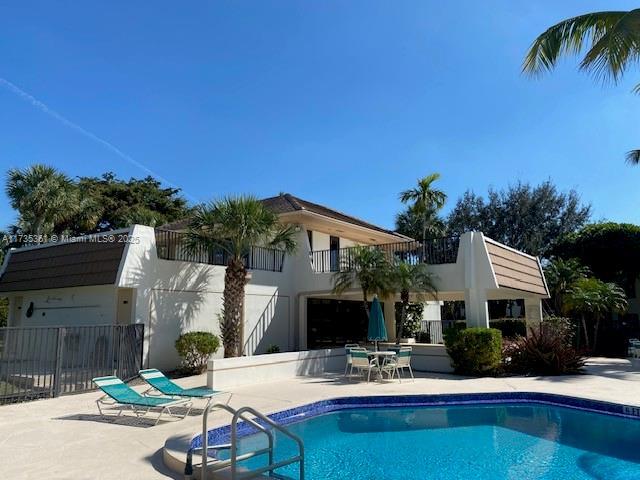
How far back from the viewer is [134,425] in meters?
8.45

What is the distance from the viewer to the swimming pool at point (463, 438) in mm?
6926

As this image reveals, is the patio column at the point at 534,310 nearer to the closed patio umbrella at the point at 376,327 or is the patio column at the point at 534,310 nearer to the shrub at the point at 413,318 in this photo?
the shrub at the point at 413,318

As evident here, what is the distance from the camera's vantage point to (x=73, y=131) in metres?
28.1

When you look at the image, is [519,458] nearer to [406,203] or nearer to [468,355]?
[468,355]

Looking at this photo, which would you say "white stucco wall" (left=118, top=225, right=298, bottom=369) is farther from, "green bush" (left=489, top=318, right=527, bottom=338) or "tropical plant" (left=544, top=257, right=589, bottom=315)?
"tropical plant" (left=544, top=257, right=589, bottom=315)

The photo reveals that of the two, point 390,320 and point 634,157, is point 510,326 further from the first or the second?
point 634,157

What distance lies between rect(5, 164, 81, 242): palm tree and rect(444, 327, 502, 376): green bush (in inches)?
790

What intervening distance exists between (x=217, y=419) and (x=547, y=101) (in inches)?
517

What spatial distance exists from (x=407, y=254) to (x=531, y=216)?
25978mm

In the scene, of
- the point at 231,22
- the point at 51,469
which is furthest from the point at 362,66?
the point at 51,469

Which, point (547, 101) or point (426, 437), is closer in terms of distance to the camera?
point (426, 437)

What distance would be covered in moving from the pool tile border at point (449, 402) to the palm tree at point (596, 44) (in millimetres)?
7226

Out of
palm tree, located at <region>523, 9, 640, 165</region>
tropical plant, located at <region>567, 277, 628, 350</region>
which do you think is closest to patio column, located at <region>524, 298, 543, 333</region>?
tropical plant, located at <region>567, 277, 628, 350</region>

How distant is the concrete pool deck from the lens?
6113 mm
